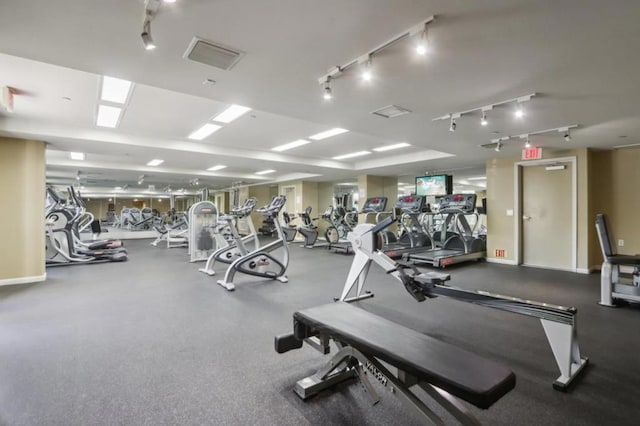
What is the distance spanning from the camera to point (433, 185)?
891 cm

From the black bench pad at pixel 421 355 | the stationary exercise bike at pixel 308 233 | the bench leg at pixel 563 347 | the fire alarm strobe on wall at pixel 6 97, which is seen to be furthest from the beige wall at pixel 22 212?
the bench leg at pixel 563 347

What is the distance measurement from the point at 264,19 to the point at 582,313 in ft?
14.8

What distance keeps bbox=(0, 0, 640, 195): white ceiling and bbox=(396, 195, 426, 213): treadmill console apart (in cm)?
179

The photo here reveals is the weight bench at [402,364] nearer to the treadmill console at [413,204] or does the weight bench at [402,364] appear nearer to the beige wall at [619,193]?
the treadmill console at [413,204]

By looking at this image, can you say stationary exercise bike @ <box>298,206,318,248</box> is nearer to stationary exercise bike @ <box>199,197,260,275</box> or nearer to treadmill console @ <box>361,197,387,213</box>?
treadmill console @ <box>361,197,387,213</box>

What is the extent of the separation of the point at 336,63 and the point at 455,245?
623 centimetres

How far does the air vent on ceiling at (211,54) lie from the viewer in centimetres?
234

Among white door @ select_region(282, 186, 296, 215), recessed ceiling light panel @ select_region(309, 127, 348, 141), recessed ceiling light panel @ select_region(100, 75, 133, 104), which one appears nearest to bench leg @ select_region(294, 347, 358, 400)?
recessed ceiling light panel @ select_region(100, 75, 133, 104)

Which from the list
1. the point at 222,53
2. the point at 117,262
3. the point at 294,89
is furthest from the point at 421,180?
the point at 117,262

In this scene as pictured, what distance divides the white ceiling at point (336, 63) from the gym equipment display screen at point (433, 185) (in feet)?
11.1

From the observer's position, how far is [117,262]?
7180 mm

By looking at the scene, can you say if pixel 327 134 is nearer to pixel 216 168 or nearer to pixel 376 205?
pixel 376 205

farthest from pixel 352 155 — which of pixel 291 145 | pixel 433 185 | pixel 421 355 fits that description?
pixel 421 355

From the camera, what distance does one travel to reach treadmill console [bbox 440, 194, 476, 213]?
6570 millimetres
